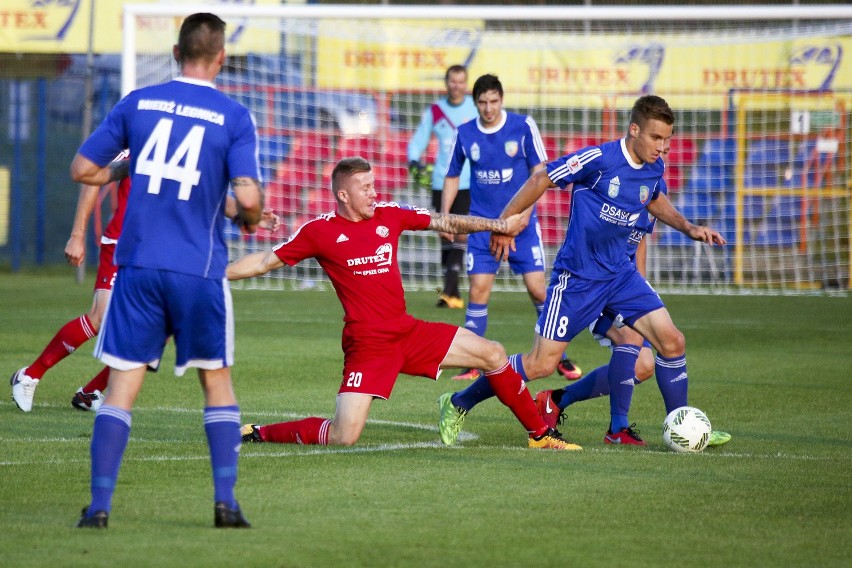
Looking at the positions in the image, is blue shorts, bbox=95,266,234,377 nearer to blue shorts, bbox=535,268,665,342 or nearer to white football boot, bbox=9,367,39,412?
blue shorts, bbox=535,268,665,342

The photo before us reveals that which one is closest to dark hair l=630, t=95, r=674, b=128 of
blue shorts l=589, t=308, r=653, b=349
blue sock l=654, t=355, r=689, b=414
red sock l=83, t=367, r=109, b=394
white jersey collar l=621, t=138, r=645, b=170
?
white jersey collar l=621, t=138, r=645, b=170

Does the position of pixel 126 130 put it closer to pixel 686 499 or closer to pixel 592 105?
pixel 686 499

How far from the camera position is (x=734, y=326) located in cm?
1527

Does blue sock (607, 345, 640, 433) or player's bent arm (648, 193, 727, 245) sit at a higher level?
player's bent arm (648, 193, 727, 245)

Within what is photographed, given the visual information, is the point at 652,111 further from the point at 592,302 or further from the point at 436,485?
the point at 436,485

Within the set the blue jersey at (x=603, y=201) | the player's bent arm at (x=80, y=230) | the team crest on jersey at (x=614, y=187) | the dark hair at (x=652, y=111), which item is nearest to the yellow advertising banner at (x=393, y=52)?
the player's bent arm at (x=80, y=230)

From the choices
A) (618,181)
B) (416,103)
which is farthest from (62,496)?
(416,103)

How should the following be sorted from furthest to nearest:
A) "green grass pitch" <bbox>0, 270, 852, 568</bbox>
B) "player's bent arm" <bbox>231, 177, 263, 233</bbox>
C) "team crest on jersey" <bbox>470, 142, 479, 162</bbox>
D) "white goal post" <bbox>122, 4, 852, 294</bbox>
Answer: "white goal post" <bbox>122, 4, 852, 294</bbox> → "team crest on jersey" <bbox>470, 142, 479, 162</bbox> → "player's bent arm" <bbox>231, 177, 263, 233</bbox> → "green grass pitch" <bbox>0, 270, 852, 568</bbox>

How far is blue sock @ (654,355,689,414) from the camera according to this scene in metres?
7.98

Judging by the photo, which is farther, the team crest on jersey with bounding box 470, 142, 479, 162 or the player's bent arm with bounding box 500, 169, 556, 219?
the team crest on jersey with bounding box 470, 142, 479, 162

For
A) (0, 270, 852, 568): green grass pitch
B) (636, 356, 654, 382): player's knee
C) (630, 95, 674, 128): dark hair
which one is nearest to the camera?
(0, 270, 852, 568): green grass pitch

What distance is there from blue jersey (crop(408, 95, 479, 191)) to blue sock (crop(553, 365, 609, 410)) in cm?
738

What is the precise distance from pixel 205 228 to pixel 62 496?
152 centimetres

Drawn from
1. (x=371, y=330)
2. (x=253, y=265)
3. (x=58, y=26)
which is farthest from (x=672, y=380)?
(x=58, y=26)
